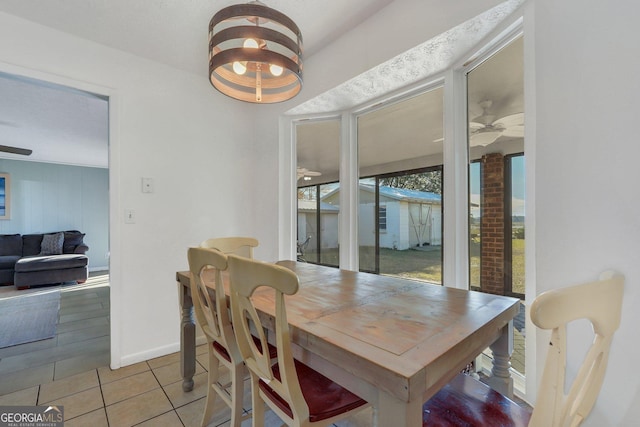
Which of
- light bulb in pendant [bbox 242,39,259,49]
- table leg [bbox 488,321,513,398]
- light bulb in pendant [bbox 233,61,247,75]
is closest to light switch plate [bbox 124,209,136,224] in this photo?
light bulb in pendant [bbox 233,61,247,75]

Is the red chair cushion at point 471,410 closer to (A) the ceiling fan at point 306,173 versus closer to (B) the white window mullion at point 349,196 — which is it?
(B) the white window mullion at point 349,196

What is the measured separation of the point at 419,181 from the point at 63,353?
3.17 meters

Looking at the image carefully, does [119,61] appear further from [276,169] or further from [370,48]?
[370,48]

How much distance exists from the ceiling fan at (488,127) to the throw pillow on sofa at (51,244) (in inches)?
253

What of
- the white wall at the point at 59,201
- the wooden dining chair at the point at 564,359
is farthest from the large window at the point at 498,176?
the white wall at the point at 59,201

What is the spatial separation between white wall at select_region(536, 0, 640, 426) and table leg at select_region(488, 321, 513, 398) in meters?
0.21

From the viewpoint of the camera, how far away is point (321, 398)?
1.01m

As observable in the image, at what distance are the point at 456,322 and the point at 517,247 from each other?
88cm

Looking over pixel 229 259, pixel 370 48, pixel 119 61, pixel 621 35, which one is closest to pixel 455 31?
pixel 370 48

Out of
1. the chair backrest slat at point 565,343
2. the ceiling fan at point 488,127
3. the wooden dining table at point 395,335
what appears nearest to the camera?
the chair backrest slat at point 565,343

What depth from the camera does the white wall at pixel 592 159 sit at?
915 mm

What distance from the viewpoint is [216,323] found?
136cm

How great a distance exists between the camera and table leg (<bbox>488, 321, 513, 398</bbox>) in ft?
3.75

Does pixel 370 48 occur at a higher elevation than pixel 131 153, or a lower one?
higher
